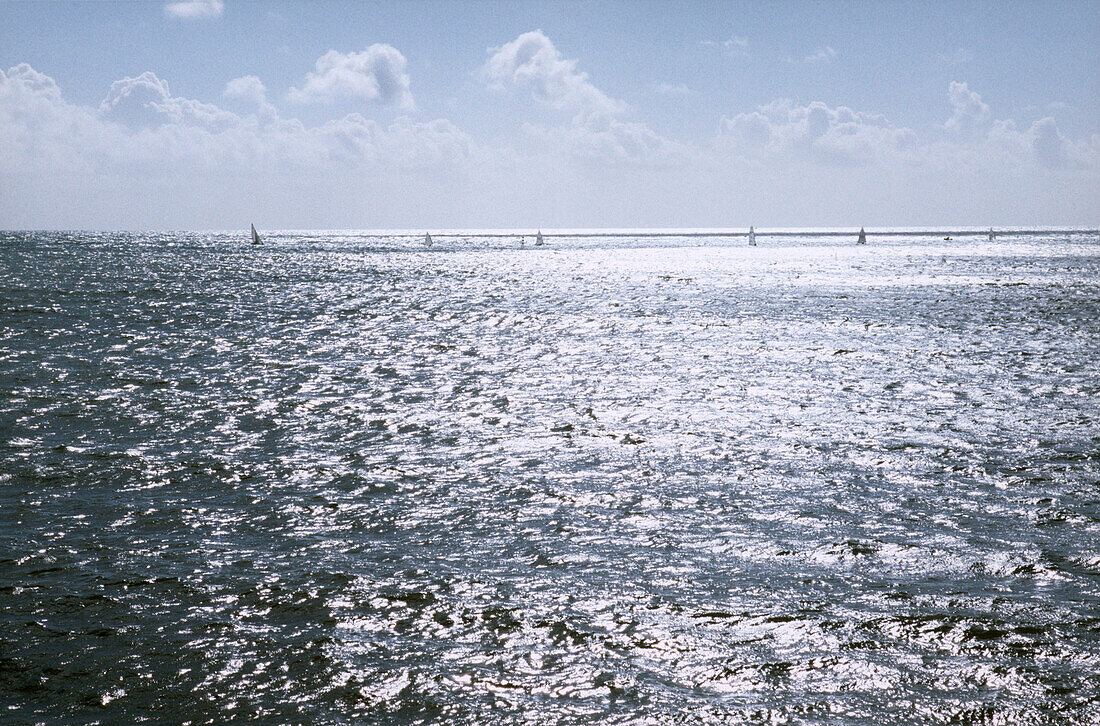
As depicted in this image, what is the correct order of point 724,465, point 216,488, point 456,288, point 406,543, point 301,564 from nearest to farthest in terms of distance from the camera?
1. point 301,564
2. point 406,543
3. point 216,488
4. point 724,465
5. point 456,288

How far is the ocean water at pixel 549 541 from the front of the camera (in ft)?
24.5

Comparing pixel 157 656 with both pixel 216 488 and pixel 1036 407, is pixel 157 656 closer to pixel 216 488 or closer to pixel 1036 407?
pixel 216 488

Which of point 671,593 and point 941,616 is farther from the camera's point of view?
point 671,593

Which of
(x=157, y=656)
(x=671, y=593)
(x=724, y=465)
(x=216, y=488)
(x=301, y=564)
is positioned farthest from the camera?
(x=724, y=465)

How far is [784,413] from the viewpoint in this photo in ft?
65.8

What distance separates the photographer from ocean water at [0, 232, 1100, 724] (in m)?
7.46

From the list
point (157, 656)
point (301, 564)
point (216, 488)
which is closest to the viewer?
point (157, 656)

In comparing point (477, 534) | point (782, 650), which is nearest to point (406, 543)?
point (477, 534)

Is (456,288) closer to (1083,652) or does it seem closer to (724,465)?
(724,465)

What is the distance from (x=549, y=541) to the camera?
11.4 meters

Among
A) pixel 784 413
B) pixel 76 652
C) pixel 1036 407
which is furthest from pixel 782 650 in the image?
pixel 1036 407

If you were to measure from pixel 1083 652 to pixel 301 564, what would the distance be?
858 cm

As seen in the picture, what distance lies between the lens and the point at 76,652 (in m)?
8.09

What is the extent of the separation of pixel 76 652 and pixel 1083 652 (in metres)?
9.67
